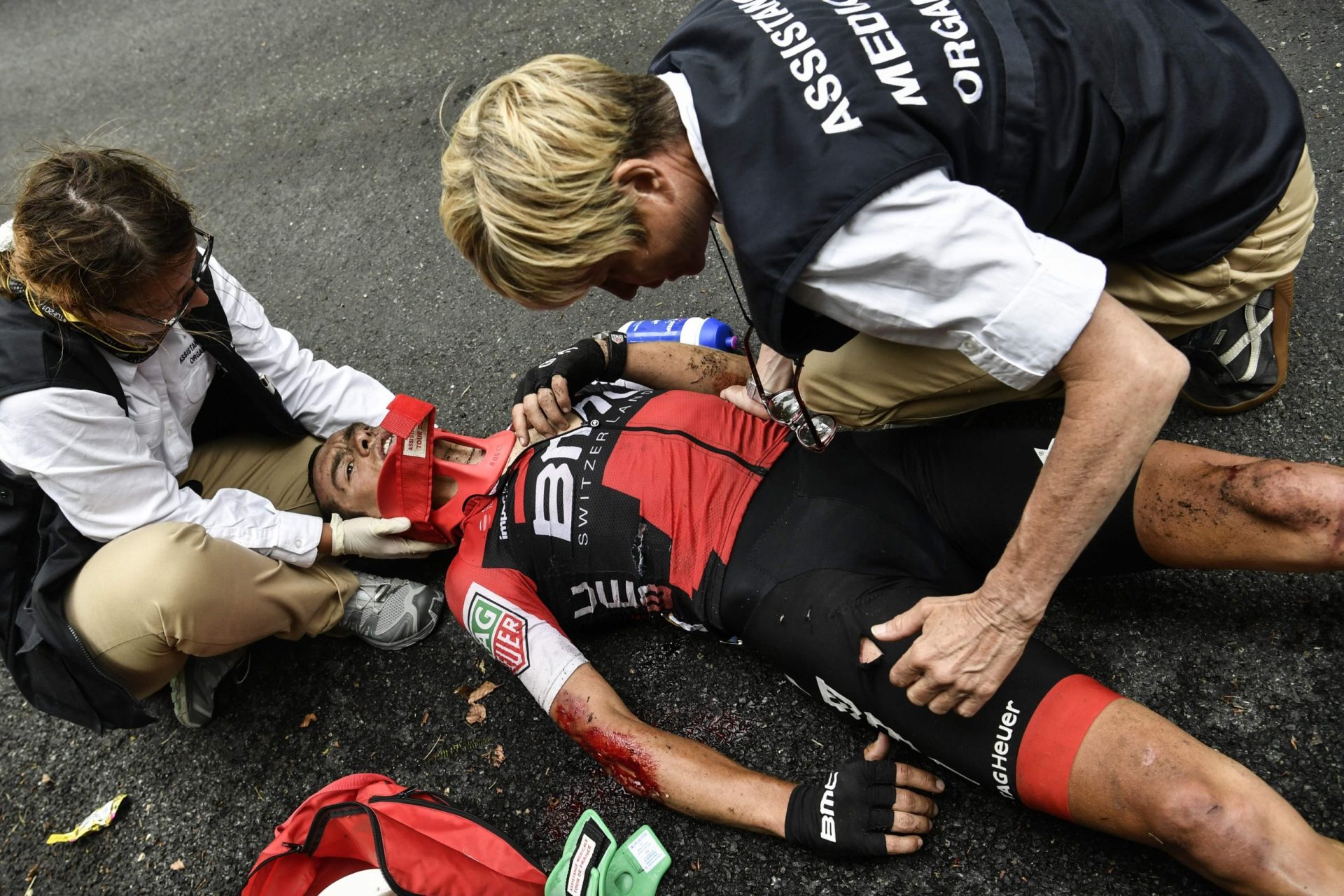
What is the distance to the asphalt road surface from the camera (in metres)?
1.83

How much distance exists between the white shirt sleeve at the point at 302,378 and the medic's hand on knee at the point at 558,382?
0.65 metres

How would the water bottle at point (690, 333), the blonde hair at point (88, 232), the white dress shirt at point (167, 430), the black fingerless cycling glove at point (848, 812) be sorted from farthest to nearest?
the water bottle at point (690, 333) < the white dress shirt at point (167, 430) < the blonde hair at point (88, 232) < the black fingerless cycling glove at point (848, 812)

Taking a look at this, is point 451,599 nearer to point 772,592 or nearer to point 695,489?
point 695,489

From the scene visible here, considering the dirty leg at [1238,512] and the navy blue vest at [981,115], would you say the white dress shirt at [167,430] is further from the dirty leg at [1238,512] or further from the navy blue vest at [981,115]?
the dirty leg at [1238,512]

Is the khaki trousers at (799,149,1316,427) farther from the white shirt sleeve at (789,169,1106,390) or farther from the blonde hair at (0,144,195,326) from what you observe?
the blonde hair at (0,144,195,326)

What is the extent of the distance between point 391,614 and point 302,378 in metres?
0.81

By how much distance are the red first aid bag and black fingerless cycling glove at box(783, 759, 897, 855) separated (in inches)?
23.4

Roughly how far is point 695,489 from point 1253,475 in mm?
1127

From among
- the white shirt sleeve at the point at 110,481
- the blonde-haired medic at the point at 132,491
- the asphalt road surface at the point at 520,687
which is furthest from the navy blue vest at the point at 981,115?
the white shirt sleeve at the point at 110,481

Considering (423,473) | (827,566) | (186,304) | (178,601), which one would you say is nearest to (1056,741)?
(827,566)

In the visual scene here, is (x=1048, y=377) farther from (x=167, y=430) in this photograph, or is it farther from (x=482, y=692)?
(x=167, y=430)

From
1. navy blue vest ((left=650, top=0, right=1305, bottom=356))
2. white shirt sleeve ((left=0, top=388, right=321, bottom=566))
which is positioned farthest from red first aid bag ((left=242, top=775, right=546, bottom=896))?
navy blue vest ((left=650, top=0, right=1305, bottom=356))

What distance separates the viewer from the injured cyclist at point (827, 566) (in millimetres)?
1525

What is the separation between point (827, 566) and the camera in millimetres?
1891
